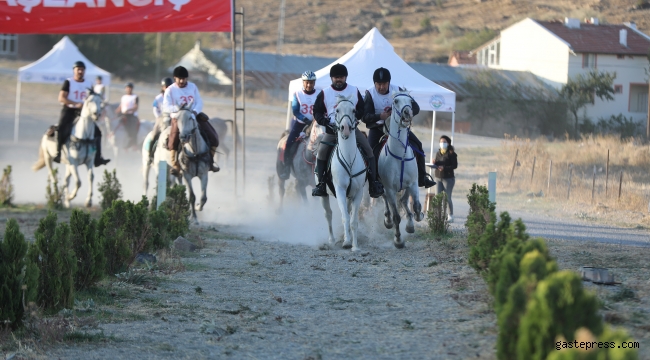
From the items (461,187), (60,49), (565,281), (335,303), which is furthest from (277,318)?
(60,49)

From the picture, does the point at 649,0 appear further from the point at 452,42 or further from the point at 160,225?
the point at 160,225

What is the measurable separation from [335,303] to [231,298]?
1.13 meters

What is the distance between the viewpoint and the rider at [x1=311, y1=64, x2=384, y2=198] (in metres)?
12.6

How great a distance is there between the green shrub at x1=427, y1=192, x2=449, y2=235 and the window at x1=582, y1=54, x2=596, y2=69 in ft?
136

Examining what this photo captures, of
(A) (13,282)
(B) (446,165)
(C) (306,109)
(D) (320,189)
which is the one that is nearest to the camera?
(A) (13,282)

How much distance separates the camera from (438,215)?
14.2 m

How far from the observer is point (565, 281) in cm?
475

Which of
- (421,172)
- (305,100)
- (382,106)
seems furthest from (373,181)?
(305,100)

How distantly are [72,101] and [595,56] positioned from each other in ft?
132

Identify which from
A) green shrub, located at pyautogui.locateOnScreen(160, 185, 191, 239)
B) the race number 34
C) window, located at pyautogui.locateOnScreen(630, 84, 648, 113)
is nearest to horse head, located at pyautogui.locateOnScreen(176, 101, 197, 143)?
green shrub, located at pyautogui.locateOnScreen(160, 185, 191, 239)

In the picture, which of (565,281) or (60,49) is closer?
(565,281)

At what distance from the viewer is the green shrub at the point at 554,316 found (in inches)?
183

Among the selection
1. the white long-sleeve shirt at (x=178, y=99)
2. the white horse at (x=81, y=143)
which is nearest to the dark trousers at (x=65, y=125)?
the white horse at (x=81, y=143)

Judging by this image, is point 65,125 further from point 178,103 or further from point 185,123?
point 185,123
